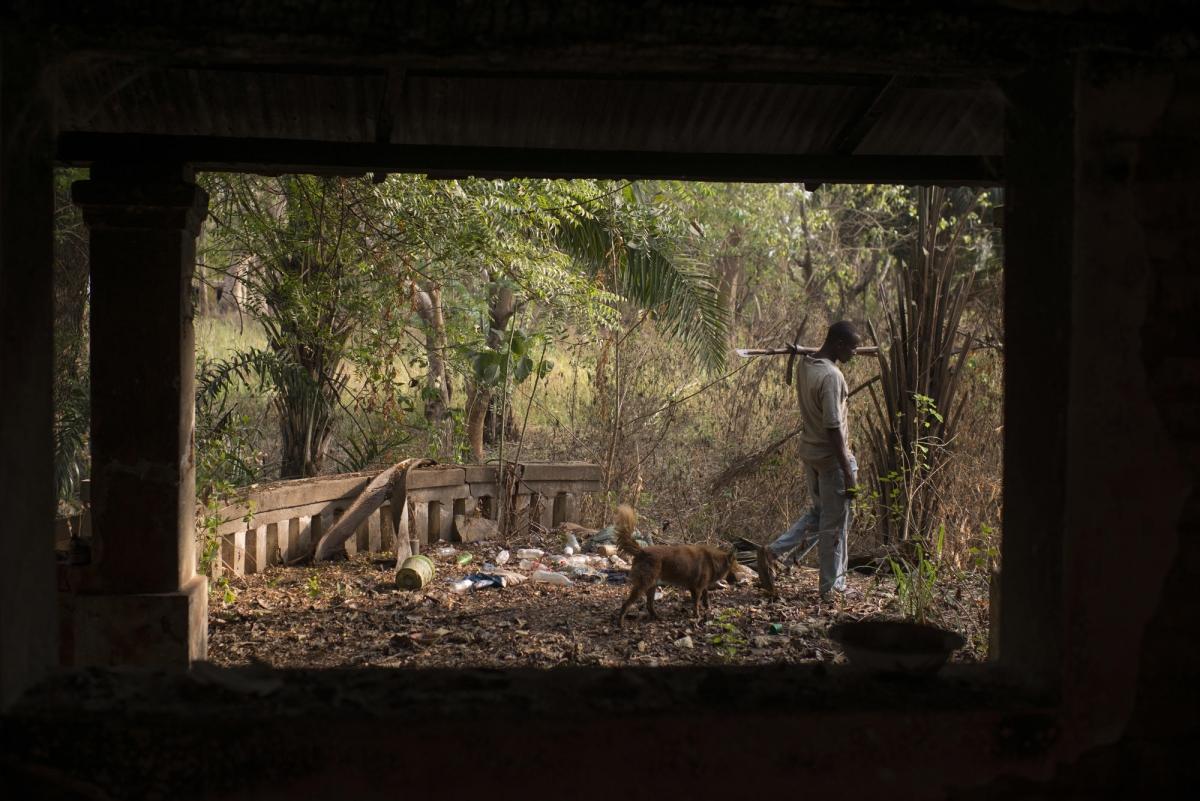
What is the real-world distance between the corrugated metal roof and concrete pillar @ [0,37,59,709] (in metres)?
1.45

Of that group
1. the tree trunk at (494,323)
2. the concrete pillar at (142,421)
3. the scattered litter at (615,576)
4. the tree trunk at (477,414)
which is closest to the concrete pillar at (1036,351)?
the concrete pillar at (142,421)

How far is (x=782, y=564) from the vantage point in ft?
27.9

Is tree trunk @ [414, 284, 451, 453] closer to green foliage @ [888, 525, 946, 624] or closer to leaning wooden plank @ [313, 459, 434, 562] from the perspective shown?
leaning wooden plank @ [313, 459, 434, 562]

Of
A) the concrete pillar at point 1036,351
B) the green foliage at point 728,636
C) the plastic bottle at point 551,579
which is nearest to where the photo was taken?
the concrete pillar at point 1036,351

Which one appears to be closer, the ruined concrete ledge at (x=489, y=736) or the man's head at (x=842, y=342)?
the ruined concrete ledge at (x=489, y=736)

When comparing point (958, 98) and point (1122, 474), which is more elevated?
point (958, 98)

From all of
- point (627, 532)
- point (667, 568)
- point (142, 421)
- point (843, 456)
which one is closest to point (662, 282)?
point (843, 456)

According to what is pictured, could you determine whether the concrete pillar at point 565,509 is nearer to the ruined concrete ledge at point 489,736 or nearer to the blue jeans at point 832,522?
the blue jeans at point 832,522

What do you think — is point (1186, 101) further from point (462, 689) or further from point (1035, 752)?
point (462, 689)

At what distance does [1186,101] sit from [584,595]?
5517 mm

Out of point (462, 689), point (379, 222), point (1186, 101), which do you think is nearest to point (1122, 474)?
point (1186, 101)

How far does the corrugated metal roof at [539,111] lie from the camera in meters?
4.27

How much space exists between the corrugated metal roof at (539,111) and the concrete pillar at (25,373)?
145 centimetres

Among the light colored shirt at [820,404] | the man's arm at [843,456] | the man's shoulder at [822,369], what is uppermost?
the man's shoulder at [822,369]
